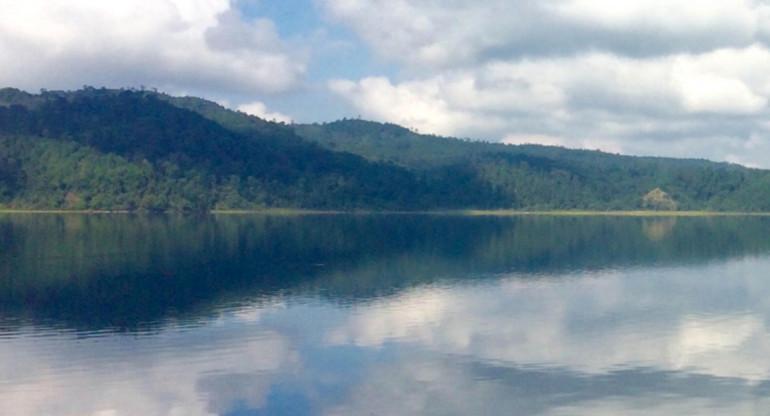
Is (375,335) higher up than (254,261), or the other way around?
(254,261)

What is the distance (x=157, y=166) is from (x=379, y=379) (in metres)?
161

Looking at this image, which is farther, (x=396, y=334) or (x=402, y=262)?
(x=402, y=262)

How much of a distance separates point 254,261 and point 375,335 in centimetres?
2820

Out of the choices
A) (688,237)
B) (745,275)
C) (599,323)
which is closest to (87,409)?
(599,323)

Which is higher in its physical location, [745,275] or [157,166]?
[157,166]

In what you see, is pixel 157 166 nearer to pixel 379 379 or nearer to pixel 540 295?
pixel 540 295

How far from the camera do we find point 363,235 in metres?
91.9

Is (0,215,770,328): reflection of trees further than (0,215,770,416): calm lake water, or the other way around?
(0,215,770,328): reflection of trees

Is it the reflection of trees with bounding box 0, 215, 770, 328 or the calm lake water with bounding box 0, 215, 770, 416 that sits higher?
the reflection of trees with bounding box 0, 215, 770, 328

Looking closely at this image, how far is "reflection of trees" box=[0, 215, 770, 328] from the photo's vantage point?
129 feet

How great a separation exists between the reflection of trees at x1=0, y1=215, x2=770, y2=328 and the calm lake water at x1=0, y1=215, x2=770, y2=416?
0.30 m

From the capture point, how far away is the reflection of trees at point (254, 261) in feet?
129

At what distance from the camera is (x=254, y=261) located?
58062 millimetres

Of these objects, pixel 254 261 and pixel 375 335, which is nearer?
pixel 375 335
